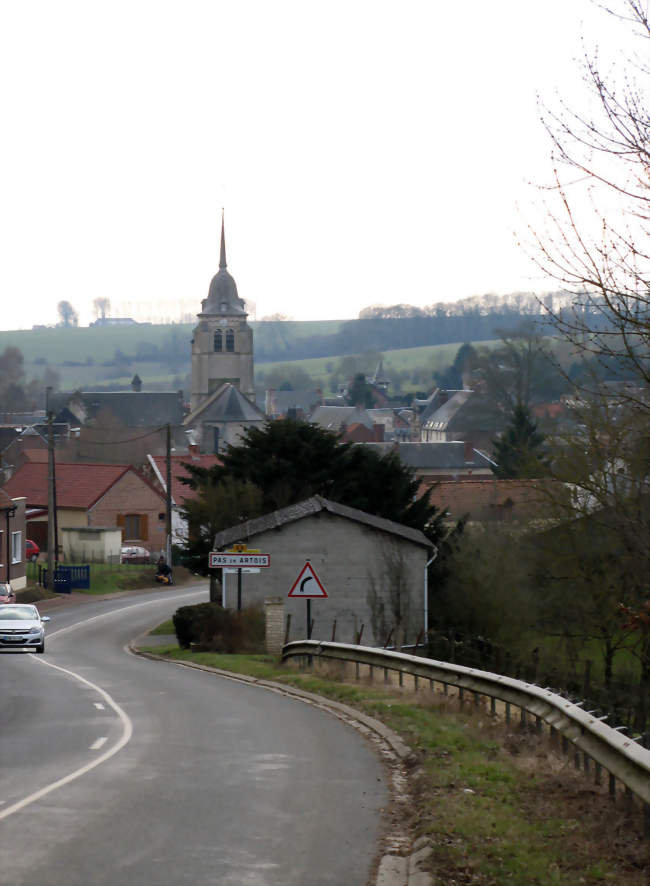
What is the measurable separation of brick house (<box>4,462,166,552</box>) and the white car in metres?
37.0

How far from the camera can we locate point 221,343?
495 feet

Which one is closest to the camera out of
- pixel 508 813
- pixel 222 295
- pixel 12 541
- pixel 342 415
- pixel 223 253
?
pixel 508 813

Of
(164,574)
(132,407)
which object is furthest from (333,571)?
(132,407)

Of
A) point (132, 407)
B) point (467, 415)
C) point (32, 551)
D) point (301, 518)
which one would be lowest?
point (32, 551)

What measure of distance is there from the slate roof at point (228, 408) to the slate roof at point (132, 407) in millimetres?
4282

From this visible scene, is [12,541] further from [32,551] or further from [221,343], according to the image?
[221,343]

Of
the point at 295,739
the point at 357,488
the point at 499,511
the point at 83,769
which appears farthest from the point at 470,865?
the point at 499,511

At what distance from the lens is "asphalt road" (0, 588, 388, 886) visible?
7629 mm

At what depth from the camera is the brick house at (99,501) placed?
236 feet

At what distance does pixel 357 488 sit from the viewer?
45.2m

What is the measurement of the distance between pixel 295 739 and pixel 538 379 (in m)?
94.4

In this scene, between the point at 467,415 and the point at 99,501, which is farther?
the point at 467,415

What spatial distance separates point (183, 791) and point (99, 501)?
6293 cm

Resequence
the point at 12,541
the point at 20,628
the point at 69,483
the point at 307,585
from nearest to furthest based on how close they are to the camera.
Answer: the point at 307,585 → the point at 20,628 → the point at 12,541 → the point at 69,483
